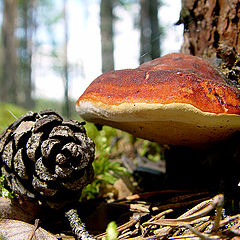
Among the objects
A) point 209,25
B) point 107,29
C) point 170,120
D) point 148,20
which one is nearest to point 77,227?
point 170,120

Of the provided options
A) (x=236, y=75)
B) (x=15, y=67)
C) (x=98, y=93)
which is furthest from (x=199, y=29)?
(x=15, y=67)

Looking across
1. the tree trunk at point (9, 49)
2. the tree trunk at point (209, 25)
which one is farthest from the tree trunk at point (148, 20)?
the tree trunk at point (9, 49)

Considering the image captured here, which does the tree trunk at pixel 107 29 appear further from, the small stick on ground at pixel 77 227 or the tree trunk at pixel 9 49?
the tree trunk at pixel 9 49

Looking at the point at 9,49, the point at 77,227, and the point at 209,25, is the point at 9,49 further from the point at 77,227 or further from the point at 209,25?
the point at 77,227

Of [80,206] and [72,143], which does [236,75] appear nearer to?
[72,143]

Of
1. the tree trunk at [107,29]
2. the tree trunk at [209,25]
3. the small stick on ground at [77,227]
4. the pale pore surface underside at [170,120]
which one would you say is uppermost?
the tree trunk at [107,29]

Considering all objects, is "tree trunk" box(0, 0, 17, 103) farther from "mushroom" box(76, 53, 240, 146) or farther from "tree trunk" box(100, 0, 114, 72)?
"mushroom" box(76, 53, 240, 146)
